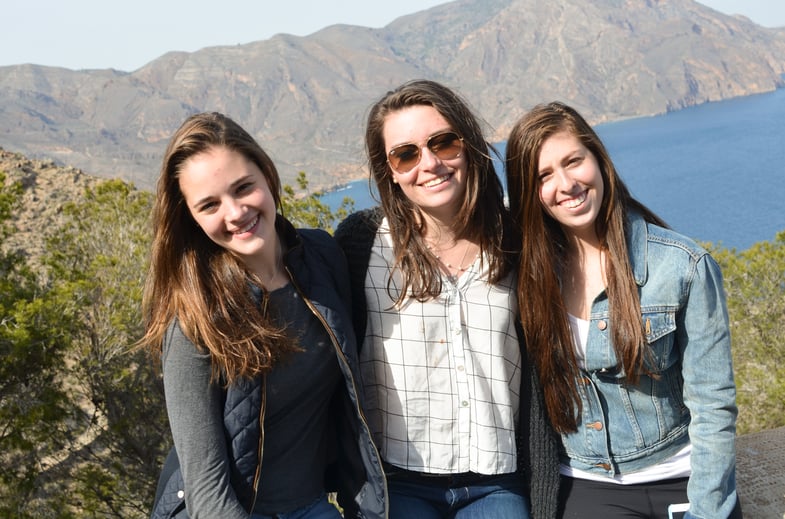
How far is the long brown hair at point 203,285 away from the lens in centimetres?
224

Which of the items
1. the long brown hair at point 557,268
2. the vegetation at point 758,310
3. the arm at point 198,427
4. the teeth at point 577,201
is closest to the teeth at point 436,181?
the long brown hair at point 557,268

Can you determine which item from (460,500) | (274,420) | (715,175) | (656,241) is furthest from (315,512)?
(715,175)

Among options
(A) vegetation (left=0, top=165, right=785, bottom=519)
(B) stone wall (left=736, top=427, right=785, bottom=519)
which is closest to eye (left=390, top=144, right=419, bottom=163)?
(B) stone wall (left=736, top=427, right=785, bottom=519)

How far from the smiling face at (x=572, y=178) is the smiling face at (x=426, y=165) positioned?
0.37m

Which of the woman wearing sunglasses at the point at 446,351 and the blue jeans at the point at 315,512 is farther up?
the woman wearing sunglasses at the point at 446,351

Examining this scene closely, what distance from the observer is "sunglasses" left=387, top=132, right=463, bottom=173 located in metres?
2.61

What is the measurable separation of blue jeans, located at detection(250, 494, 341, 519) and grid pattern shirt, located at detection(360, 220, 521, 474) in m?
0.34

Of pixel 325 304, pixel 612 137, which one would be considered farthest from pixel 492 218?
pixel 612 137

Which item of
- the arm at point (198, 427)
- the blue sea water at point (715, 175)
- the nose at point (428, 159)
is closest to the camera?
the arm at point (198, 427)

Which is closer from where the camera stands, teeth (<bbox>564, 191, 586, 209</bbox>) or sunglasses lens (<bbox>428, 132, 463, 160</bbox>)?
teeth (<bbox>564, 191, 586, 209</bbox>)

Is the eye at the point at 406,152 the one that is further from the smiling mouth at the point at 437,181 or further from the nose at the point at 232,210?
the nose at the point at 232,210

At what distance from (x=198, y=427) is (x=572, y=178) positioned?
1753 millimetres

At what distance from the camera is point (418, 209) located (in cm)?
282

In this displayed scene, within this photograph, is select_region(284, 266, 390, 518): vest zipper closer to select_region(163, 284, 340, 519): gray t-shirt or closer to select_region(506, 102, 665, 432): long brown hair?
select_region(163, 284, 340, 519): gray t-shirt
